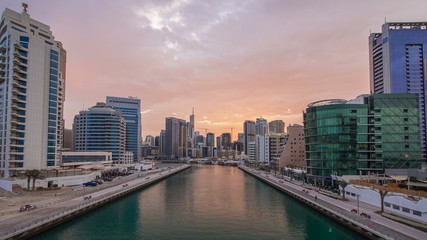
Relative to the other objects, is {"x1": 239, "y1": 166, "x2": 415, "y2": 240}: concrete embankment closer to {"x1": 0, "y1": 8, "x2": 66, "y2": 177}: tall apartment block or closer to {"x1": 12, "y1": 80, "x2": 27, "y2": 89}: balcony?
{"x1": 0, "y1": 8, "x2": 66, "y2": 177}: tall apartment block

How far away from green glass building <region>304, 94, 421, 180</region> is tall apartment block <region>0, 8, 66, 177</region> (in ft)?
301

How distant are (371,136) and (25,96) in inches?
4285

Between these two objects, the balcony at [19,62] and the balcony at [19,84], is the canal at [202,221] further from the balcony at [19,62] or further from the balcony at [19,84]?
the balcony at [19,62]

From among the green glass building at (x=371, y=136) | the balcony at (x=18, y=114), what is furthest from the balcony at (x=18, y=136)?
the green glass building at (x=371, y=136)

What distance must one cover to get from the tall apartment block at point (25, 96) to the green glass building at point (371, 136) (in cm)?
9160

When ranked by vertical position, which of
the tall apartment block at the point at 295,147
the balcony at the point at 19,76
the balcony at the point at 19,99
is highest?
the balcony at the point at 19,76

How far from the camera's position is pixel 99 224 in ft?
182

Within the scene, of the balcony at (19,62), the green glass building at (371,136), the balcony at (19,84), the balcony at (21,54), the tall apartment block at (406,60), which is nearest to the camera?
the balcony at (19,62)

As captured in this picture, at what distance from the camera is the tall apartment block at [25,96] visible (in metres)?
80.8

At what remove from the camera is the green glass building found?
3342 inches

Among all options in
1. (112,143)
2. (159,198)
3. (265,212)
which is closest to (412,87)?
(265,212)

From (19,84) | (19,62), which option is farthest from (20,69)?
(19,84)

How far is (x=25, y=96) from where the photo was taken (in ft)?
275

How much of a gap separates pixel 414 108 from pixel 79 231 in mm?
98727
